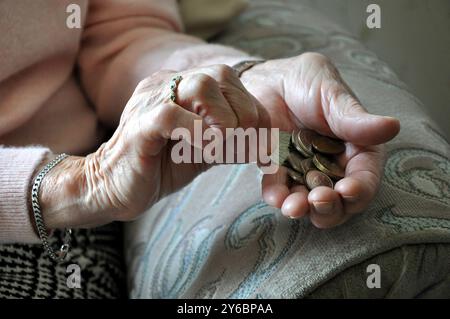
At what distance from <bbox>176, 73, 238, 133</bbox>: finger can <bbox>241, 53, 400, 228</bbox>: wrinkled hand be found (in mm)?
94

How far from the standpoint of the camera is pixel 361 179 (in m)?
0.50

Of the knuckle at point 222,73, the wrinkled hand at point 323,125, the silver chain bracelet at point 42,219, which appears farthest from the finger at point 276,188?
the silver chain bracelet at point 42,219

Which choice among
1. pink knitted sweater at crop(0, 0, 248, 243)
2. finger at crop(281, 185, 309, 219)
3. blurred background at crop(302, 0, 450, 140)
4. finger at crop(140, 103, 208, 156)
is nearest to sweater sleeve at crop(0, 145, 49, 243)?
pink knitted sweater at crop(0, 0, 248, 243)

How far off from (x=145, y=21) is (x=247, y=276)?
1.42ft

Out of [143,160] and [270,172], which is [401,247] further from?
[143,160]

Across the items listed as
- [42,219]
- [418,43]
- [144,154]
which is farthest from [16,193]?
[418,43]

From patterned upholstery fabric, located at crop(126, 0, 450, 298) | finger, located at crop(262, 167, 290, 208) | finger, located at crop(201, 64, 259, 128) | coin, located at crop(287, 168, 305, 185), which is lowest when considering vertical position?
patterned upholstery fabric, located at crop(126, 0, 450, 298)

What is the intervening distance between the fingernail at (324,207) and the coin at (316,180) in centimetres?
3

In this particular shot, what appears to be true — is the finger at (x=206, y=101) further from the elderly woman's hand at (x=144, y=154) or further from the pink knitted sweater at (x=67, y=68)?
the pink knitted sweater at (x=67, y=68)

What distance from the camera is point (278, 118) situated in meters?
0.61

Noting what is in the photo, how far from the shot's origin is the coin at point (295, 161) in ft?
1.80

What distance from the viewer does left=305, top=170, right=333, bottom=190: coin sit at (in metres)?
0.52

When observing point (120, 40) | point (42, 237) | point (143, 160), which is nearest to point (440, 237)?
point (143, 160)

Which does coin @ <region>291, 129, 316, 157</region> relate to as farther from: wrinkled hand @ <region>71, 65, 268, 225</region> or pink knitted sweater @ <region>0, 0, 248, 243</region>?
pink knitted sweater @ <region>0, 0, 248, 243</region>
